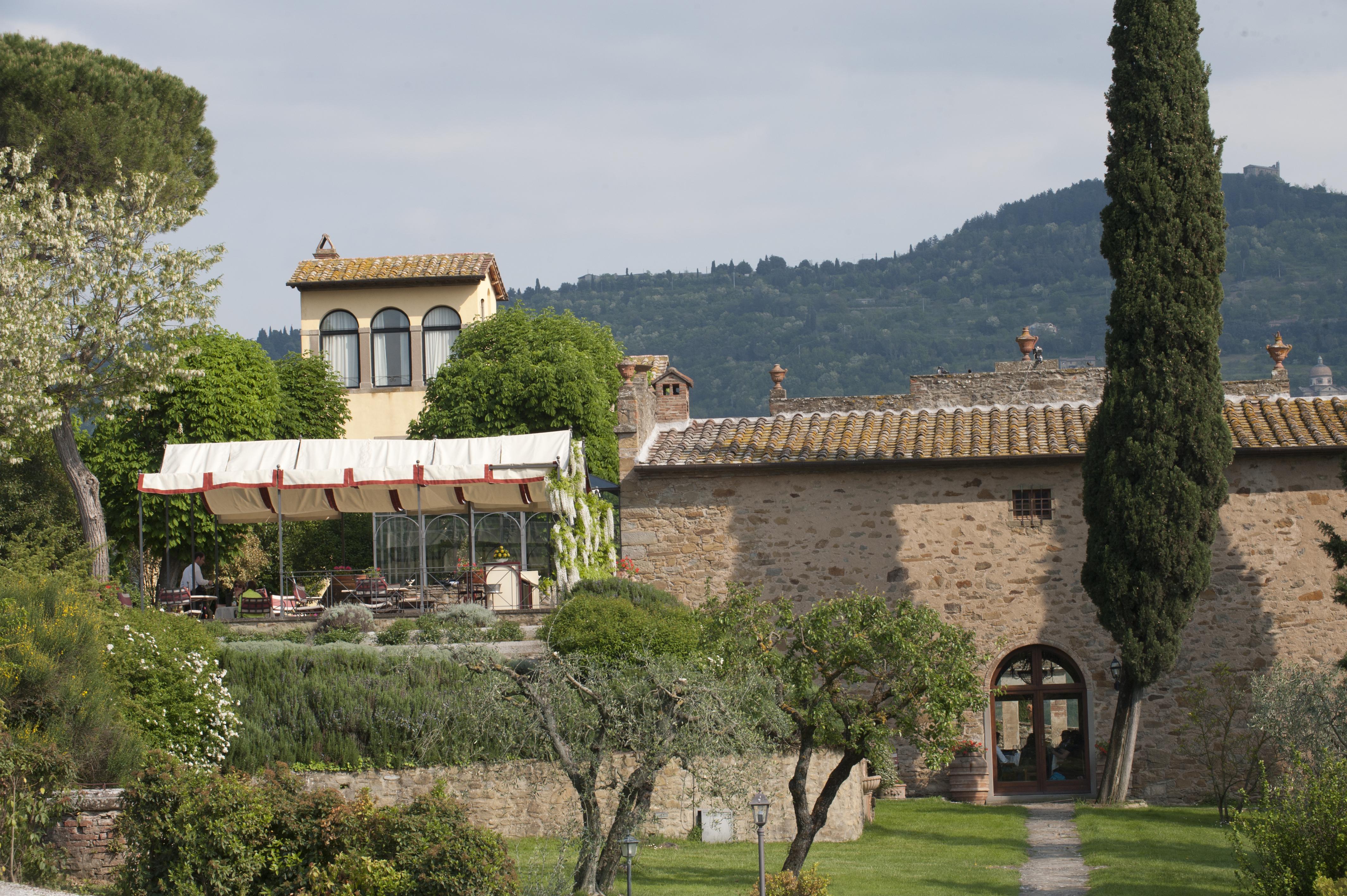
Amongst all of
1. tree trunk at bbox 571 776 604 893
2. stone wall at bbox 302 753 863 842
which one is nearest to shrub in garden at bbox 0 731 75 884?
stone wall at bbox 302 753 863 842

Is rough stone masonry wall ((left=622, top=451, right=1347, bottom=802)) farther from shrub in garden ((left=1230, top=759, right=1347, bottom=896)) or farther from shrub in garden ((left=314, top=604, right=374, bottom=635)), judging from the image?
shrub in garden ((left=1230, top=759, right=1347, bottom=896))

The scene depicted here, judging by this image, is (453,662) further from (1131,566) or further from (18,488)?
(18,488)

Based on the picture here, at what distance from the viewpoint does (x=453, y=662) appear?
15703mm

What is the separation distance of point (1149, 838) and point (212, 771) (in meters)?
10.7

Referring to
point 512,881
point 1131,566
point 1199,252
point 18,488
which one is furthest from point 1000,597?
point 18,488

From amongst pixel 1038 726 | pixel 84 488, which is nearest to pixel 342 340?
pixel 84 488

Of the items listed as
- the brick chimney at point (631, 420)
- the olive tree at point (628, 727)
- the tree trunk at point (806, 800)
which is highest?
the brick chimney at point (631, 420)

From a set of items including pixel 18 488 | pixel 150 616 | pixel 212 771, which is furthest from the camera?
pixel 18 488

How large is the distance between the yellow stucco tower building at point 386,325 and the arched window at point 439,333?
0.02 metres

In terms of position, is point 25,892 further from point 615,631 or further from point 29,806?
point 615,631

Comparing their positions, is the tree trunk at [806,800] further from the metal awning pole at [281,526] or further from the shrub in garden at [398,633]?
the metal awning pole at [281,526]

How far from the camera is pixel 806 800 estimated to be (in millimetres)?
13289

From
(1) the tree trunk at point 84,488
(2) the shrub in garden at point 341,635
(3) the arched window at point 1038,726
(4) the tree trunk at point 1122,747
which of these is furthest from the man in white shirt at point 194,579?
(4) the tree trunk at point 1122,747

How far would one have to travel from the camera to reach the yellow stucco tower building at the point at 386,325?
112 feet
